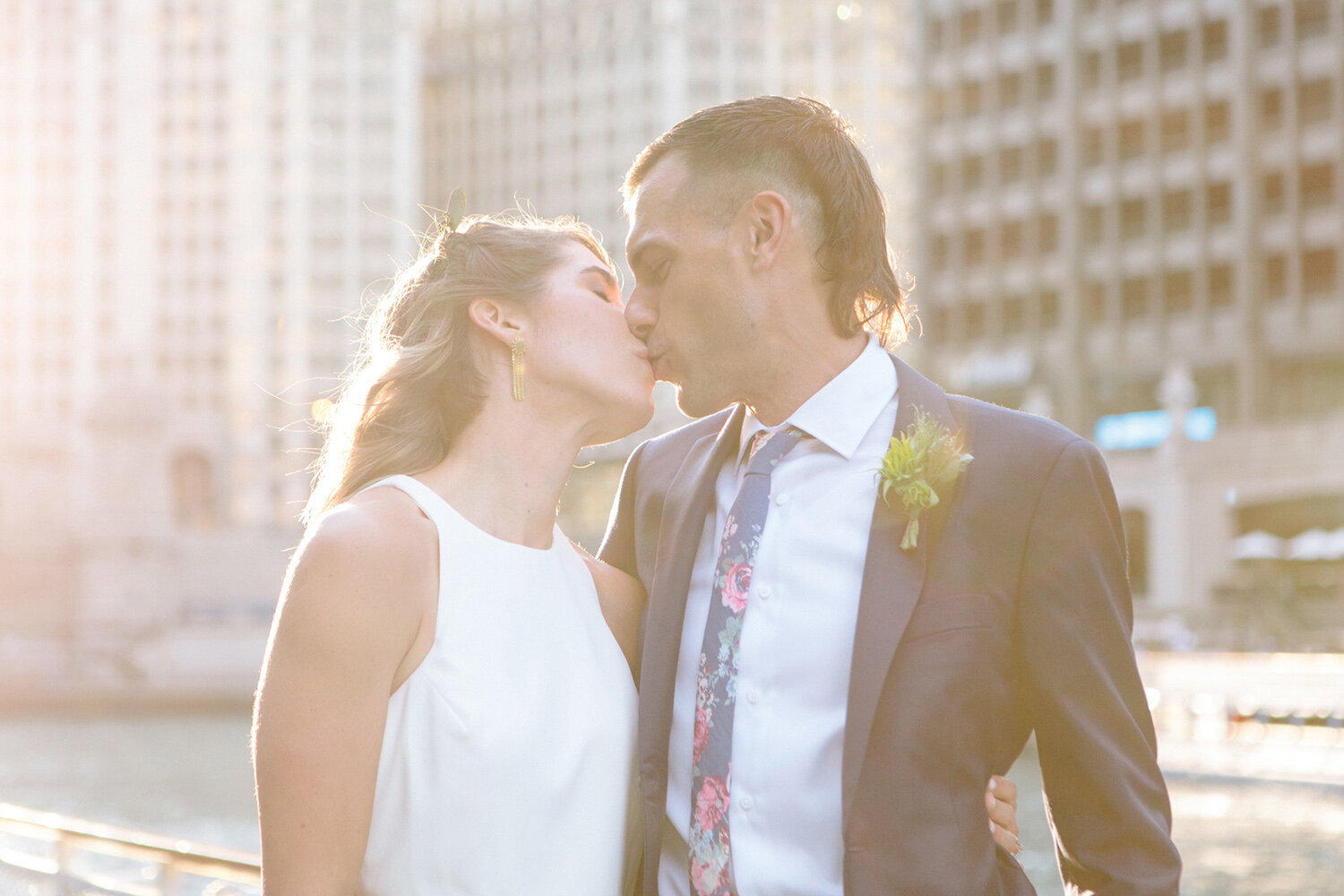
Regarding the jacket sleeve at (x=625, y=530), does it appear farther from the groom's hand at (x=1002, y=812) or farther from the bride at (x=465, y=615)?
the groom's hand at (x=1002, y=812)

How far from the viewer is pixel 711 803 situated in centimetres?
305

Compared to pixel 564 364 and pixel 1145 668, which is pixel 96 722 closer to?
pixel 1145 668

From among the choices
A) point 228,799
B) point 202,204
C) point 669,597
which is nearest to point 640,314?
point 669,597

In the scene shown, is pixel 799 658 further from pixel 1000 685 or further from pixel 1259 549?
pixel 1259 549

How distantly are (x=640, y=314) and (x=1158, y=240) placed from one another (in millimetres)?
52622

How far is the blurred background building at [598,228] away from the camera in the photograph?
4494 cm

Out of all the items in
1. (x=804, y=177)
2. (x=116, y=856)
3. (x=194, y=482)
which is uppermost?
(x=804, y=177)

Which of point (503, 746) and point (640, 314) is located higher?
point (640, 314)

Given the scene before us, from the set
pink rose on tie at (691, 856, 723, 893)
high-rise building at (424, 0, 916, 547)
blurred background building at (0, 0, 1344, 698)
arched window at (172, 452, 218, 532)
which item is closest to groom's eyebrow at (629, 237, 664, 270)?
blurred background building at (0, 0, 1344, 698)

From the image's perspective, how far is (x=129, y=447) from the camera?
149 feet

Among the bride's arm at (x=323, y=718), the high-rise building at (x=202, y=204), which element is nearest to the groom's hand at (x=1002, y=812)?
the bride's arm at (x=323, y=718)

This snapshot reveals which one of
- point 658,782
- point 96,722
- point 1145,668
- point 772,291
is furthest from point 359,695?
point 96,722

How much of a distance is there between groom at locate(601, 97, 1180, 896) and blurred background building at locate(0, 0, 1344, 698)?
528 millimetres

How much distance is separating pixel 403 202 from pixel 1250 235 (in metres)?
64.4
